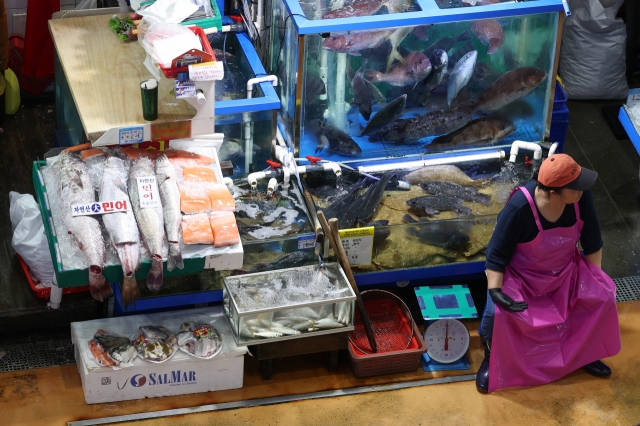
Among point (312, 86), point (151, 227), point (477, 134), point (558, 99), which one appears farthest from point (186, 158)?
point (558, 99)

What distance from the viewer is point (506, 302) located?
18.6 ft

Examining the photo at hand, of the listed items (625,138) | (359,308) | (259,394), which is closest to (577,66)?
(625,138)

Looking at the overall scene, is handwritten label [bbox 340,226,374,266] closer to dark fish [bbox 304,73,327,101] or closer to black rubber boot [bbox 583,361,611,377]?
dark fish [bbox 304,73,327,101]

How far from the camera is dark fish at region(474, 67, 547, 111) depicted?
669cm

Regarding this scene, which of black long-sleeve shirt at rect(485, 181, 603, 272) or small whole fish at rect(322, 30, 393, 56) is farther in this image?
small whole fish at rect(322, 30, 393, 56)

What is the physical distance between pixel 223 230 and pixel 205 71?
2.92 ft

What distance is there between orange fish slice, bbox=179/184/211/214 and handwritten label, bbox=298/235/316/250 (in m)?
0.75

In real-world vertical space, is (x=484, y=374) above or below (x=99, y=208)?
below

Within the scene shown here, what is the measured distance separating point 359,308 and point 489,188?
4.26 feet

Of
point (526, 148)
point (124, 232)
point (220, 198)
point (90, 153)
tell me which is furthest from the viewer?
point (526, 148)

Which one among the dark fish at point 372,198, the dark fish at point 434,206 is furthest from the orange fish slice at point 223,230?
the dark fish at point 434,206

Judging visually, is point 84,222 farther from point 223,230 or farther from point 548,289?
point 548,289

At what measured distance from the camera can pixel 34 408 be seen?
18.9ft

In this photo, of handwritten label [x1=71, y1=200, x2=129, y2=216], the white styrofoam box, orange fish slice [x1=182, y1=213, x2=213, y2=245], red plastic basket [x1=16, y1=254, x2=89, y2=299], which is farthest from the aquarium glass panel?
red plastic basket [x1=16, y1=254, x2=89, y2=299]
